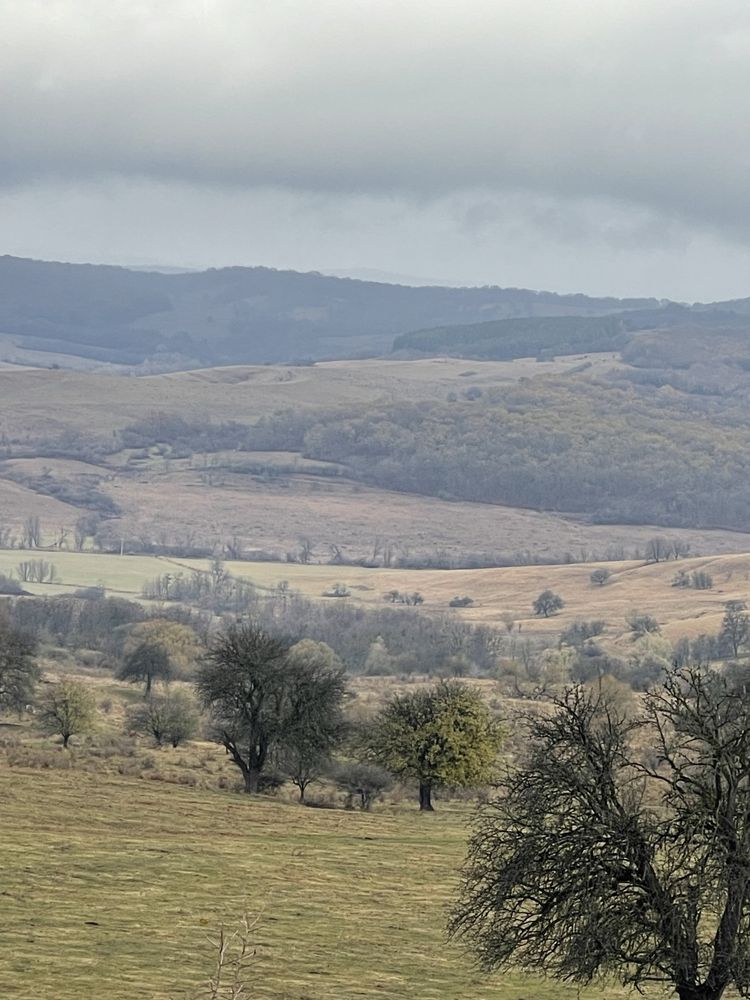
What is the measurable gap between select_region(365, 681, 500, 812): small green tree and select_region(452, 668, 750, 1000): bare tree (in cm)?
3876

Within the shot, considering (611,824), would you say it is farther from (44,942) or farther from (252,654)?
(252,654)

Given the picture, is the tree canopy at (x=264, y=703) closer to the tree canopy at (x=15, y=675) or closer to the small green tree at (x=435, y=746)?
the small green tree at (x=435, y=746)

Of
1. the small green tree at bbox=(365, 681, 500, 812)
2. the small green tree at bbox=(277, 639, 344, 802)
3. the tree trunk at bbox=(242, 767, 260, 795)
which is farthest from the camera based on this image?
Result: the small green tree at bbox=(277, 639, 344, 802)

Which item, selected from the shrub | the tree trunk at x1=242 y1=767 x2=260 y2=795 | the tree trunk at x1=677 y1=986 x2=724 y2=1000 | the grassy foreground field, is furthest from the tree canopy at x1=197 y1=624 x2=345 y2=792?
the tree trunk at x1=677 y1=986 x2=724 y2=1000

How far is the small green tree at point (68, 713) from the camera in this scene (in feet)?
235

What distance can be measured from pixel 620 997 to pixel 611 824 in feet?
27.4

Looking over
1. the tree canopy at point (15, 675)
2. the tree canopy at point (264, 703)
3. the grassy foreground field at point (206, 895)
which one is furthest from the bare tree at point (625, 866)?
the tree canopy at point (15, 675)

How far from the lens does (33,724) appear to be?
3078 inches

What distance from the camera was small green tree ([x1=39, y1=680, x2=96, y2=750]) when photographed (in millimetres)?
71562

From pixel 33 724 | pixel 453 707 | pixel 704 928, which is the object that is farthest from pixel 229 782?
pixel 704 928

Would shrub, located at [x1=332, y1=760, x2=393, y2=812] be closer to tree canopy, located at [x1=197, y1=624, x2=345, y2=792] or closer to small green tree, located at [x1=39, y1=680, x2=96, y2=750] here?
tree canopy, located at [x1=197, y1=624, x2=345, y2=792]

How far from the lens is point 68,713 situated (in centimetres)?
7162

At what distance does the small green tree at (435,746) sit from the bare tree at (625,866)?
38.8 m

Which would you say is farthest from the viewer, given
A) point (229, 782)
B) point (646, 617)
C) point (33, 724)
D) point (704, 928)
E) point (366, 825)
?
point (646, 617)
